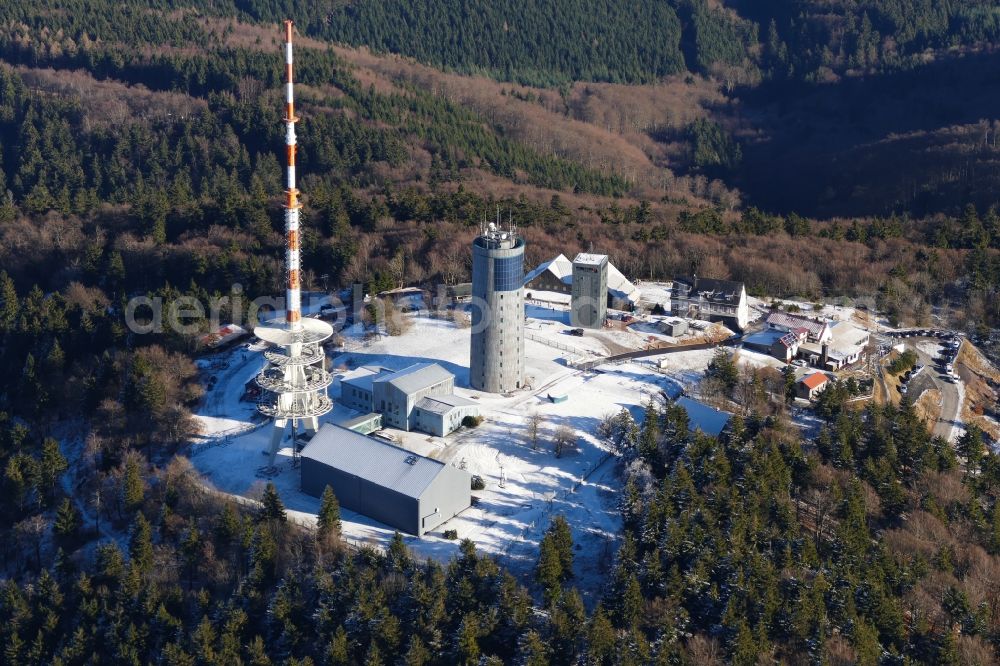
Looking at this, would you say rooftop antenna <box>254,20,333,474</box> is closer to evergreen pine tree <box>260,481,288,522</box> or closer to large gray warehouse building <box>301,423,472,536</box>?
large gray warehouse building <box>301,423,472,536</box>

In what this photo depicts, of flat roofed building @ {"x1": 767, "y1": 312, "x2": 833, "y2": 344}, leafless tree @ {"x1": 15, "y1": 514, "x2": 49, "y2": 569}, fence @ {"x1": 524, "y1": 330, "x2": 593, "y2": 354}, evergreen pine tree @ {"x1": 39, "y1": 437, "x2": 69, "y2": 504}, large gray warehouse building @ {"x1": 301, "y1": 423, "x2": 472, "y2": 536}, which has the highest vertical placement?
flat roofed building @ {"x1": 767, "y1": 312, "x2": 833, "y2": 344}

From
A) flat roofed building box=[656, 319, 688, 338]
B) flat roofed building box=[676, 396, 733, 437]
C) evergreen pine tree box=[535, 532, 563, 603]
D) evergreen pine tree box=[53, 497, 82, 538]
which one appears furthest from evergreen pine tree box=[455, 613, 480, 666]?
flat roofed building box=[656, 319, 688, 338]

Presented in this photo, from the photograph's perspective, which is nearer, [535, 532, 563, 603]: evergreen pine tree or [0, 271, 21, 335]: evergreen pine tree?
[535, 532, 563, 603]: evergreen pine tree

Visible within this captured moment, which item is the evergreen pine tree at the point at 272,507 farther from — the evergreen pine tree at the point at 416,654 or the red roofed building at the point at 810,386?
the red roofed building at the point at 810,386

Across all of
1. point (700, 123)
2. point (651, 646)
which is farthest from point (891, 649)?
point (700, 123)

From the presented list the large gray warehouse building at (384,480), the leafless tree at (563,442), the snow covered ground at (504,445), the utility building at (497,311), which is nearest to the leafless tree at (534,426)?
the snow covered ground at (504,445)

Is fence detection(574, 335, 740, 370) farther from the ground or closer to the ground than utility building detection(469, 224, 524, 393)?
closer to the ground

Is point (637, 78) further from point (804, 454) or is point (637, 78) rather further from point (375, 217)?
point (804, 454)
